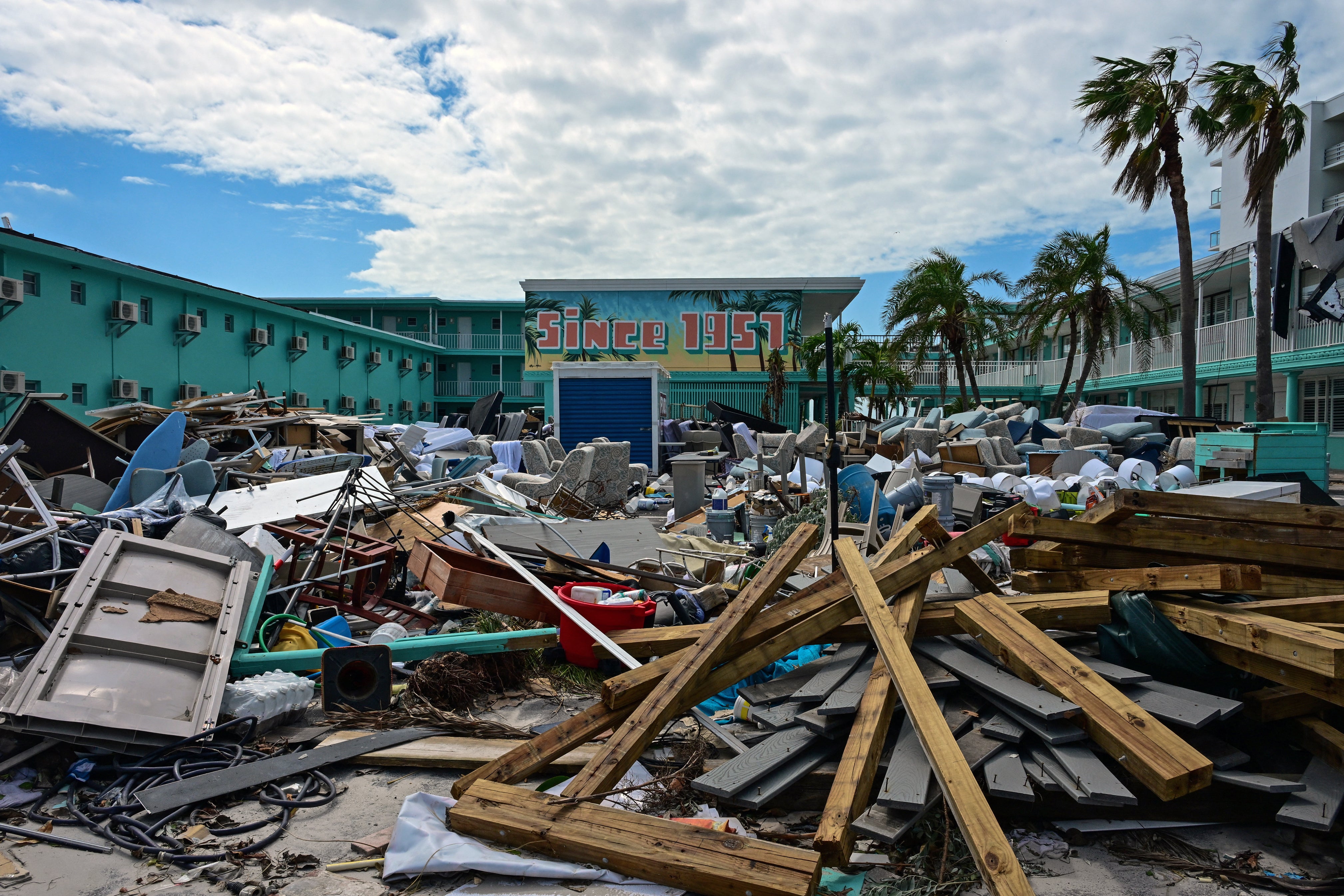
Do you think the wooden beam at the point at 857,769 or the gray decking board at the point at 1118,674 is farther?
the gray decking board at the point at 1118,674

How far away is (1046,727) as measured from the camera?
3.35 m

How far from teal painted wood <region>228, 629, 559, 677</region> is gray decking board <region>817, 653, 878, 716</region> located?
6.71 ft

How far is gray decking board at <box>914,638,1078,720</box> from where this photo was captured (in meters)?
3.34

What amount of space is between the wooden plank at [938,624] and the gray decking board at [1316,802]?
1.04 m

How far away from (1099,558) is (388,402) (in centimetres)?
3387

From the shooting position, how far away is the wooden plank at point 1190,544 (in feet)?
14.4

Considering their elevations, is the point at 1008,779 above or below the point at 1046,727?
below

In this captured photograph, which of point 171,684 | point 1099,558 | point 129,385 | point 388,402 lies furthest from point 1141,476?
point 388,402

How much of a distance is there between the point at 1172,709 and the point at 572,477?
10.9 metres

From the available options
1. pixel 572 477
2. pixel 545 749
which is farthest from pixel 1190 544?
pixel 572 477

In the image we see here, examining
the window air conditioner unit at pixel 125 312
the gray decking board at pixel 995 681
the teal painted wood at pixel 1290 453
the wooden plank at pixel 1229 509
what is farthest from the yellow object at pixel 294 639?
the window air conditioner unit at pixel 125 312

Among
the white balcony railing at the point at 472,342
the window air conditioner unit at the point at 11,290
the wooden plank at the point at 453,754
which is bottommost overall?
the wooden plank at the point at 453,754

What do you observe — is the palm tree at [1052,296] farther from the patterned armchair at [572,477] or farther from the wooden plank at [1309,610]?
the wooden plank at [1309,610]

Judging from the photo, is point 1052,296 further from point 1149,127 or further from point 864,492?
point 864,492
